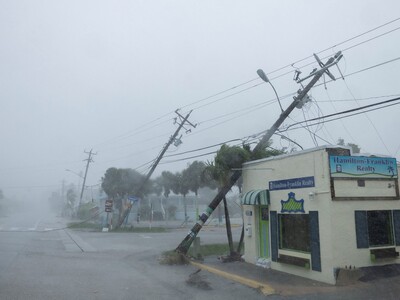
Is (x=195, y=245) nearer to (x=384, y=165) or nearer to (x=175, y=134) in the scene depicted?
(x=384, y=165)

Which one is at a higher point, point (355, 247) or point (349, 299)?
point (355, 247)

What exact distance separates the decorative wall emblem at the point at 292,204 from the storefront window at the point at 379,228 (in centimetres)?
180

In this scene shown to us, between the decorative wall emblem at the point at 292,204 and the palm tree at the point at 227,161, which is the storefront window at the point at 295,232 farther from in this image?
the palm tree at the point at 227,161

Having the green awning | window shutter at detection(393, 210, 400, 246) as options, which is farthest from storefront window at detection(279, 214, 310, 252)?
window shutter at detection(393, 210, 400, 246)

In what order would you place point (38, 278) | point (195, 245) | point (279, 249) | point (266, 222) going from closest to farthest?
1. point (38, 278)
2. point (279, 249)
3. point (266, 222)
4. point (195, 245)

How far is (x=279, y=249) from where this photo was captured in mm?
12781

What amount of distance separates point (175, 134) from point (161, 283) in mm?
21913

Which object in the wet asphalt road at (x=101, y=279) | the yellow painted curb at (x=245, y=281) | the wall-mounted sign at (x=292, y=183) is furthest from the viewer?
the wall-mounted sign at (x=292, y=183)

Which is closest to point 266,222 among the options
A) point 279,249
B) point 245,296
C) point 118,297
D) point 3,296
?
point 279,249

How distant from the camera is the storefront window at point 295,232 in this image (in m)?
11.7

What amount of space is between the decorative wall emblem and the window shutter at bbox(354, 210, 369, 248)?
4.81 feet

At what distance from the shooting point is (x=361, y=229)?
430 inches

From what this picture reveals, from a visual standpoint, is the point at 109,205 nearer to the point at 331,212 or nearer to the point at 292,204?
the point at 292,204

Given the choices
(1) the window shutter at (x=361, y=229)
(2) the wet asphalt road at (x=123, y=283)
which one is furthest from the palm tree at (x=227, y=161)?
(1) the window shutter at (x=361, y=229)
